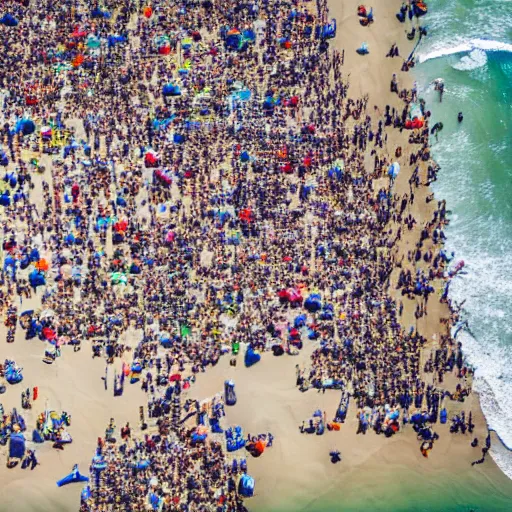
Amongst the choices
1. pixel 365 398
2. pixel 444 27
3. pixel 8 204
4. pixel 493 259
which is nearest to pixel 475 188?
pixel 493 259

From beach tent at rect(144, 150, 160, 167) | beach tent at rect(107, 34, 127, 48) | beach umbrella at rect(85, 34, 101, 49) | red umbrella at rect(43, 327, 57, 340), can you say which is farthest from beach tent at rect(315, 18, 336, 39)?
red umbrella at rect(43, 327, 57, 340)

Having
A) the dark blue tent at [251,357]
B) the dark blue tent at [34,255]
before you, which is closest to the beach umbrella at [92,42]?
the dark blue tent at [34,255]

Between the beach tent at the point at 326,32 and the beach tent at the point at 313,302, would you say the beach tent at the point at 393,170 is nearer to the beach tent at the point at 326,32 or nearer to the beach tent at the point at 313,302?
the beach tent at the point at 313,302

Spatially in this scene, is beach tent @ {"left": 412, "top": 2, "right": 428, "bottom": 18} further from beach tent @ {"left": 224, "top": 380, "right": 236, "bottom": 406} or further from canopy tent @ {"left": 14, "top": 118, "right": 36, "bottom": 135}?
beach tent @ {"left": 224, "top": 380, "right": 236, "bottom": 406}

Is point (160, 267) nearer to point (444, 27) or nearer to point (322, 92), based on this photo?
point (322, 92)

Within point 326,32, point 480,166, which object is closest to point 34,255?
point 326,32

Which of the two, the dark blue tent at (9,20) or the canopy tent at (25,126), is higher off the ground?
the dark blue tent at (9,20)

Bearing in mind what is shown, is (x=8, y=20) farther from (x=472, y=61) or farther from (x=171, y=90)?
(x=472, y=61)
